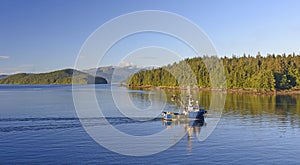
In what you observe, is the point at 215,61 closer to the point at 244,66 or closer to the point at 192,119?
the point at 244,66

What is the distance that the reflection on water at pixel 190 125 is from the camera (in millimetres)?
37481

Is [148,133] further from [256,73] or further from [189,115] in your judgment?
[256,73]

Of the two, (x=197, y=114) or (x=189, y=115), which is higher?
(x=197, y=114)

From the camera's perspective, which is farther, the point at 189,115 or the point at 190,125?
the point at 189,115

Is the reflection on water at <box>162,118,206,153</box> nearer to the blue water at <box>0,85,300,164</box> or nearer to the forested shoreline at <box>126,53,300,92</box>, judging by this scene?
the blue water at <box>0,85,300,164</box>

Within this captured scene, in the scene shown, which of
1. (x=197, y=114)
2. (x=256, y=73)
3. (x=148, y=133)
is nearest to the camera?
(x=148, y=133)

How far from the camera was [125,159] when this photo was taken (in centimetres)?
2680

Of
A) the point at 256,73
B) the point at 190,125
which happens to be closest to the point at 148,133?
the point at 190,125

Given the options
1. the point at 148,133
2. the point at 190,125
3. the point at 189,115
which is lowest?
the point at 148,133

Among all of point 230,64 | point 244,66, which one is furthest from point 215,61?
point 244,66

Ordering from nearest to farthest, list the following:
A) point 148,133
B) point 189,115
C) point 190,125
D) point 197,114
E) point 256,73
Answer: point 148,133 → point 190,125 → point 197,114 → point 189,115 → point 256,73

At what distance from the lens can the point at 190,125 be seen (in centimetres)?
4625

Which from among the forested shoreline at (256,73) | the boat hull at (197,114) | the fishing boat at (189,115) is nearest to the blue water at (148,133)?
the fishing boat at (189,115)

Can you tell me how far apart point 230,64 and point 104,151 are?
14363cm
